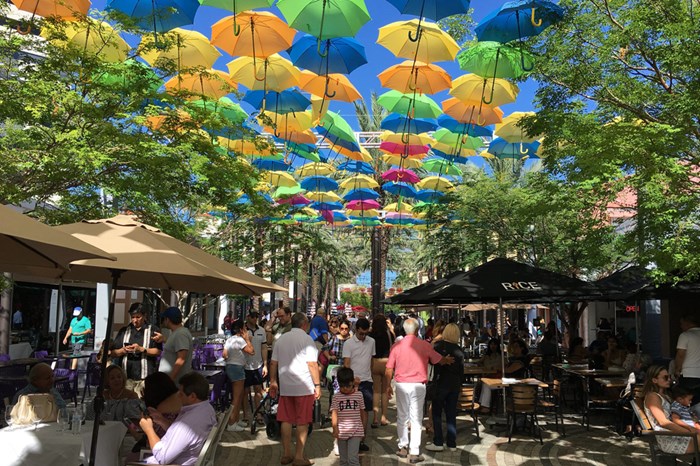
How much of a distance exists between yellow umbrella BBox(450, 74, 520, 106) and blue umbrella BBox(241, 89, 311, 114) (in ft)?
11.8

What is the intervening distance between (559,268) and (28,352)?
15.3 metres

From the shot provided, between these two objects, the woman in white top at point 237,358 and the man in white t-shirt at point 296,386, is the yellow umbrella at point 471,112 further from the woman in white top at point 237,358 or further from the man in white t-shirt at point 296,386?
the man in white t-shirt at point 296,386

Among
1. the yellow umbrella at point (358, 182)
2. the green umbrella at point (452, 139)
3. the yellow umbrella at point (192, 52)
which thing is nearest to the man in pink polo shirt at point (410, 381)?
the yellow umbrella at point (192, 52)

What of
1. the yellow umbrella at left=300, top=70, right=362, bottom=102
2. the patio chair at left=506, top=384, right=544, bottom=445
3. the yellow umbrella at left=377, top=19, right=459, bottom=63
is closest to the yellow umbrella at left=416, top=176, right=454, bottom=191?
the yellow umbrella at left=300, top=70, right=362, bottom=102

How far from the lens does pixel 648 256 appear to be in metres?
7.90

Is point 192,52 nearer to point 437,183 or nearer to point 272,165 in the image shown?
point 272,165

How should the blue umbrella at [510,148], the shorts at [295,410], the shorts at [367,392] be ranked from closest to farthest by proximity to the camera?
the shorts at [295,410] < the shorts at [367,392] < the blue umbrella at [510,148]

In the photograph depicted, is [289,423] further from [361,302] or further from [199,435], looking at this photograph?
[361,302]

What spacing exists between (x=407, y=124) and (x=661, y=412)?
11.1m

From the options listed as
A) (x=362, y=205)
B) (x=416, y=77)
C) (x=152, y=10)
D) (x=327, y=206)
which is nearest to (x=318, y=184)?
(x=362, y=205)

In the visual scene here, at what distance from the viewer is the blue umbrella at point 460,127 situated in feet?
52.4

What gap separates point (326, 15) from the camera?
1034cm

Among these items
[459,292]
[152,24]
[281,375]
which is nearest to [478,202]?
[459,292]

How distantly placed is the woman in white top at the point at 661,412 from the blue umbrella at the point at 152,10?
Result: 8.61m
